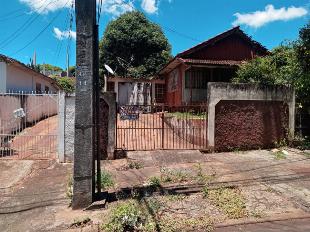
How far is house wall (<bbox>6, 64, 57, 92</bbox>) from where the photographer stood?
50.9 ft

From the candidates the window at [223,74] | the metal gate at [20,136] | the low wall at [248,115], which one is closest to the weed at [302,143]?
the low wall at [248,115]

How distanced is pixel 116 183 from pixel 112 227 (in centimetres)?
249

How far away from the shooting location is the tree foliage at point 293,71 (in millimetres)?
11383

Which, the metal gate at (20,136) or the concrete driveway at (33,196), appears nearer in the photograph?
the concrete driveway at (33,196)

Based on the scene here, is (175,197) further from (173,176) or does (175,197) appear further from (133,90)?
(133,90)

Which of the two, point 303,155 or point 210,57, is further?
point 210,57

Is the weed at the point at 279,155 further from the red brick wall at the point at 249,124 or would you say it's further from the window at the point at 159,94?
the window at the point at 159,94

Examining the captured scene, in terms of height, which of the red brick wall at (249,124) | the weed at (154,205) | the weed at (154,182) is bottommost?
the weed at (154,205)

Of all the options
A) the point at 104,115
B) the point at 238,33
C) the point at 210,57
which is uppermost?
the point at 238,33

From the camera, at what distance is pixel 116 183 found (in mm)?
7578

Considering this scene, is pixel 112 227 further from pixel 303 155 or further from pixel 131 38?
pixel 131 38

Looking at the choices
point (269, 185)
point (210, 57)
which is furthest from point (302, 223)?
point (210, 57)

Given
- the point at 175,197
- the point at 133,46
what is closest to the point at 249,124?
the point at 175,197

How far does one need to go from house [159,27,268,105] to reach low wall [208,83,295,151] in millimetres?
5752
